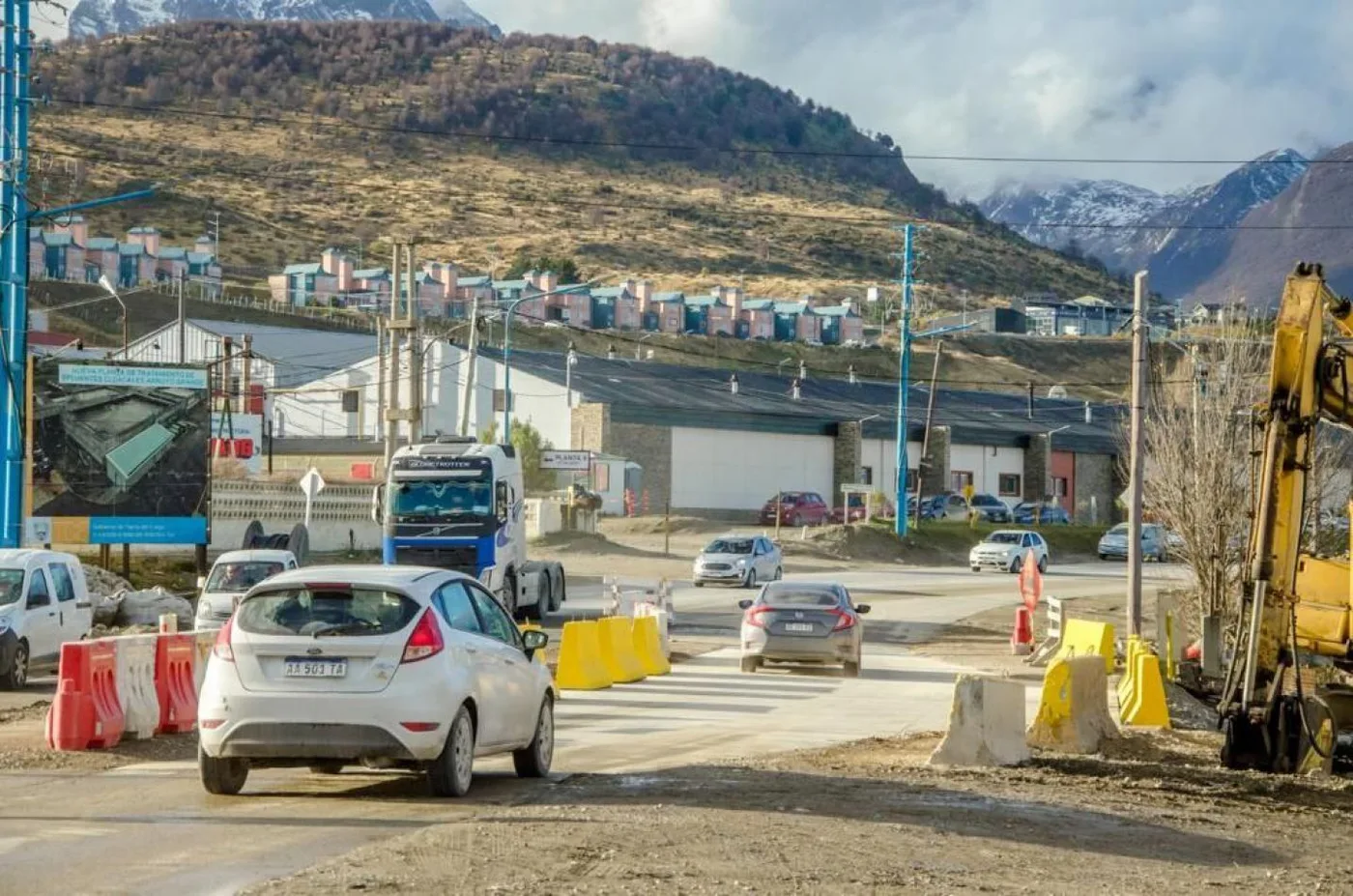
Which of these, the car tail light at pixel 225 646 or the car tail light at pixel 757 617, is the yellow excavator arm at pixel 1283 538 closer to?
the car tail light at pixel 225 646

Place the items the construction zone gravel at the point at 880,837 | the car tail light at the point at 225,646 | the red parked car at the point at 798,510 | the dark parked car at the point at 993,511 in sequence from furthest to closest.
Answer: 1. the dark parked car at the point at 993,511
2. the red parked car at the point at 798,510
3. the car tail light at the point at 225,646
4. the construction zone gravel at the point at 880,837

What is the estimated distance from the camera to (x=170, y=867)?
11.0m

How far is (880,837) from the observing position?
12.5 m

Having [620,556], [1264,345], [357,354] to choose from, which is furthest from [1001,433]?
[1264,345]

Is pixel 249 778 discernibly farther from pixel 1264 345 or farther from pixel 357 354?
pixel 357 354

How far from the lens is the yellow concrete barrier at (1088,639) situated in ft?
99.6

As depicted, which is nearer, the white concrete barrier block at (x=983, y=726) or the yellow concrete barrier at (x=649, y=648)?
the white concrete barrier block at (x=983, y=726)

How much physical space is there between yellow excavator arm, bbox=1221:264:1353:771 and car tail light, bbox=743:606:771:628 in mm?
13915

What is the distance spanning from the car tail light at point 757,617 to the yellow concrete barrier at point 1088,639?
4533 millimetres

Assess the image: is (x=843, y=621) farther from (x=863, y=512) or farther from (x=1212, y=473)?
(x=863, y=512)

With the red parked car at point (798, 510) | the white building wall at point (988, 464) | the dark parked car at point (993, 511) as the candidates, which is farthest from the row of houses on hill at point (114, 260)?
the dark parked car at point (993, 511)

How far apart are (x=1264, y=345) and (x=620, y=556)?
27.7 m

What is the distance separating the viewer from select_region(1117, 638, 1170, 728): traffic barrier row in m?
24.4

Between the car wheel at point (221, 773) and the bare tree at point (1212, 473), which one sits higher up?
the bare tree at point (1212, 473)
